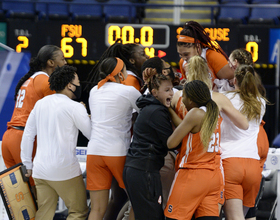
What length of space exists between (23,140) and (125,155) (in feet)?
3.02

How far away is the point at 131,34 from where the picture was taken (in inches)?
282

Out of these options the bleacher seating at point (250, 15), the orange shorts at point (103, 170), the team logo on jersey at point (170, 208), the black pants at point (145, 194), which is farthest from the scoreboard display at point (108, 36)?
the team logo on jersey at point (170, 208)

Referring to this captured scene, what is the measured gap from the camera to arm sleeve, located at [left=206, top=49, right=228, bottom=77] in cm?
355

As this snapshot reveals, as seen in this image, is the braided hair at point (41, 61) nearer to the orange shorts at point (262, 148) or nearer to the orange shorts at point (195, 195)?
the orange shorts at point (195, 195)

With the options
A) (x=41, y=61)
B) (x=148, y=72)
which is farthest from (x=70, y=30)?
(x=148, y=72)

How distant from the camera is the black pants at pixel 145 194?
2.87 metres

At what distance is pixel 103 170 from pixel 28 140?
2.36 ft

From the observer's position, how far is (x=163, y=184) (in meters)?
3.21

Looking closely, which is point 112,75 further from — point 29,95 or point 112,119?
point 29,95

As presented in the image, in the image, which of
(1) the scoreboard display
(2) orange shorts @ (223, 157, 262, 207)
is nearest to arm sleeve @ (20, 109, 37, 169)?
(2) orange shorts @ (223, 157, 262, 207)

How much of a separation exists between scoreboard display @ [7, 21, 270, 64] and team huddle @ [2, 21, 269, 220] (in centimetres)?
358

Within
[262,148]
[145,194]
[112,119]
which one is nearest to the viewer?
[145,194]

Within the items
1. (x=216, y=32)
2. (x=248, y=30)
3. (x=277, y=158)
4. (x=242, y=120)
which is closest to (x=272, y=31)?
(x=248, y=30)

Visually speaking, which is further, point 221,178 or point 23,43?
point 23,43
